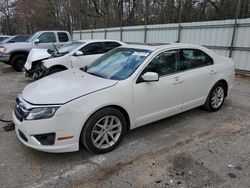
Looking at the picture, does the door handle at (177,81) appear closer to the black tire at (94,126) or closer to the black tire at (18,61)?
the black tire at (94,126)

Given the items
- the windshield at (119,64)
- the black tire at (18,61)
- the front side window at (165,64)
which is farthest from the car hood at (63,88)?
the black tire at (18,61)

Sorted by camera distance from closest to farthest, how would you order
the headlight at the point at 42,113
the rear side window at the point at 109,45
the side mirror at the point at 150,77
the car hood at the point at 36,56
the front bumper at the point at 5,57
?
the headlight at the point at 42,113 → the side mirror at the point at 150,77 → the car hood at the point at 36,56 → the rear side window at the point at 109,45 → the front bumper at the point at 5,57

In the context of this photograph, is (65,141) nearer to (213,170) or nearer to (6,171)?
(6,171)

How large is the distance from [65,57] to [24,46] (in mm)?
4197

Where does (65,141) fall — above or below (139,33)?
below

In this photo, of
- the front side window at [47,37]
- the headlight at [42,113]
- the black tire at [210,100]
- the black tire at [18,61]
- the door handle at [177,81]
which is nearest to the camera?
the headlight at [42,113]

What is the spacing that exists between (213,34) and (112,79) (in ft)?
24.1

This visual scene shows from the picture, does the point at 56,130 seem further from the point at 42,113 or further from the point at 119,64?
the point at 119,64

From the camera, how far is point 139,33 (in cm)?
1297

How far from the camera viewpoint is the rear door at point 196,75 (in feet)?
12.9

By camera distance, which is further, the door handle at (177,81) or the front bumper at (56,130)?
the door handle at (177,81)

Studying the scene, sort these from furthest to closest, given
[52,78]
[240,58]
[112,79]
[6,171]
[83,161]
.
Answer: [240,58] → [52,78] → [112,79] → [83,161] → [6,171]

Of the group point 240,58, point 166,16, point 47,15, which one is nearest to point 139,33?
point 166,16

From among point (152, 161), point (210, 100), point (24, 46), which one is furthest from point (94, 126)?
point (24, 46)
